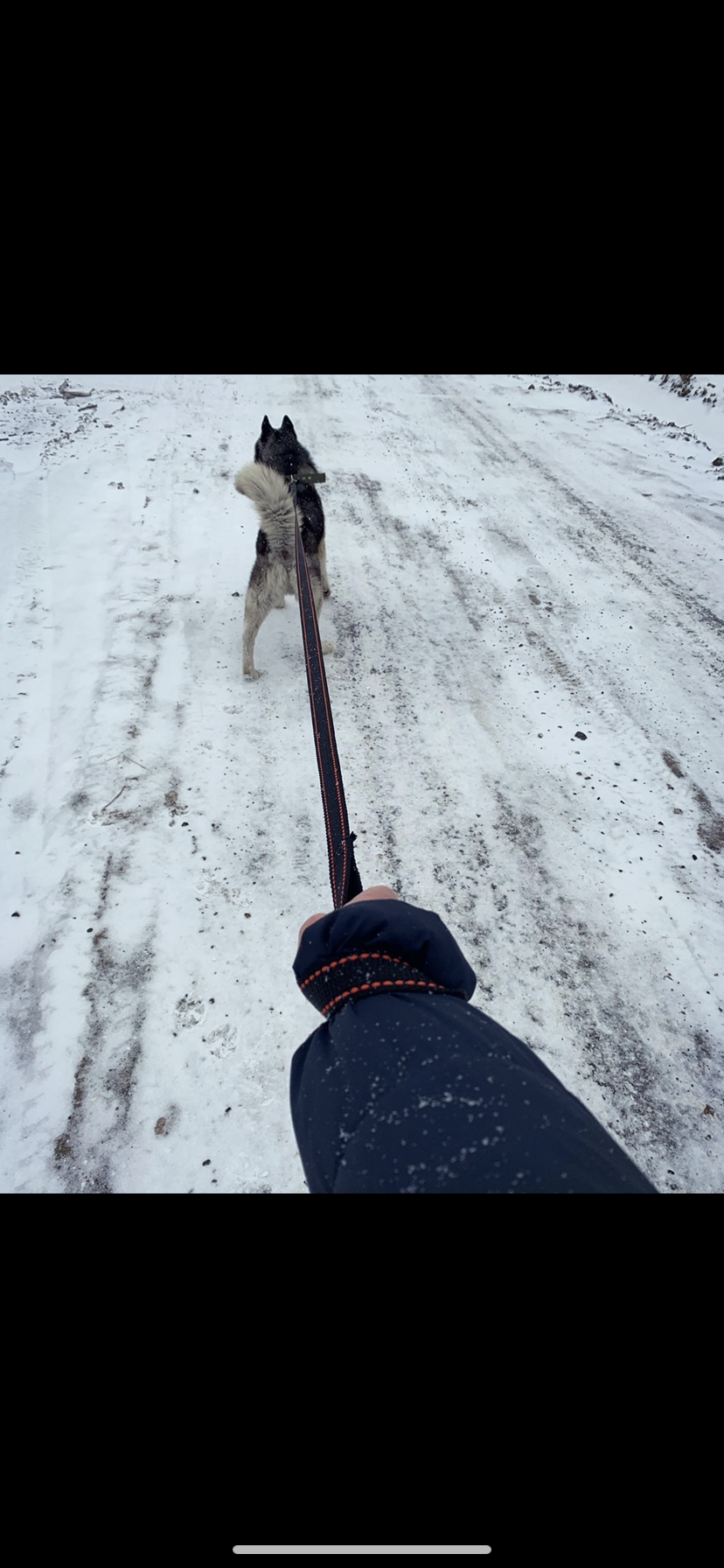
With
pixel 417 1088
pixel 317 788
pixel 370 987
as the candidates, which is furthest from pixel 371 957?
pixel 317 788

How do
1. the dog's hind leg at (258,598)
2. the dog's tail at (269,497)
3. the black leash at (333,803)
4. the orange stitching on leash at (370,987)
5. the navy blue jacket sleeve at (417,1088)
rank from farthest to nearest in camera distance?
the dog's hind leg at (258,598), the dog's tail at (269,497), the black leash at (333,803), the orange stitching on leash at (370,987), the navy blue jacket sleeve at (417,1088)

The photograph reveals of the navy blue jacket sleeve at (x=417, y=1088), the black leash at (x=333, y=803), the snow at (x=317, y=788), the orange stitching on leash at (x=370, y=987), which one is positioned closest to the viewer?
the navy blue jacket sleeve at (x=417, y=1088)

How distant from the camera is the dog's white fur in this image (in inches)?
133

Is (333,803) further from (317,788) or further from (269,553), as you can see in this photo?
(269,553)

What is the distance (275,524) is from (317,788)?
1.61 m

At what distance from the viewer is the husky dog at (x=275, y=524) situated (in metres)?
3.41

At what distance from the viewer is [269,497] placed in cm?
341

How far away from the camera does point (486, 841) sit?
311 centimetres

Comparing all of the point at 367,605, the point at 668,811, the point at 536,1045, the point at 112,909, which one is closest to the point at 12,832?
the point at 112,909

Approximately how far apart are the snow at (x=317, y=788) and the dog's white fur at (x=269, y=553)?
41cm

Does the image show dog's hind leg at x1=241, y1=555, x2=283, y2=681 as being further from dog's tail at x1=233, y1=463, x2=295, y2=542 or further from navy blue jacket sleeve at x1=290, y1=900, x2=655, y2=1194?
navy blue jacket sleeve at x1=290, y1=900, x2=655, y2=1194

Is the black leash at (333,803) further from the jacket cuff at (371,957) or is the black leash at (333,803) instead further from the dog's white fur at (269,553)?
the dog's white fur at (269,553)

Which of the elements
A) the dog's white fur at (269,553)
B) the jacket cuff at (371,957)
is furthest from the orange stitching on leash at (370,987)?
the dog's white fur at (269,553)

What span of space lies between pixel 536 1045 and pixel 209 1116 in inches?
51.5
